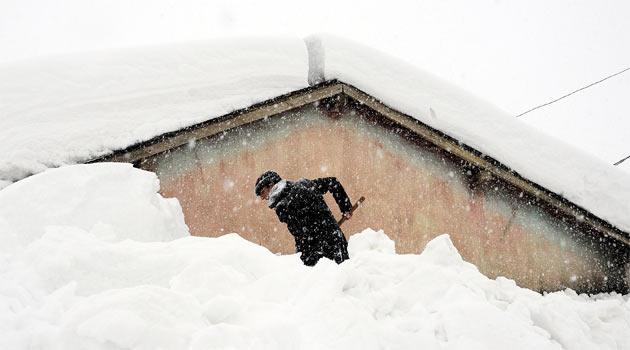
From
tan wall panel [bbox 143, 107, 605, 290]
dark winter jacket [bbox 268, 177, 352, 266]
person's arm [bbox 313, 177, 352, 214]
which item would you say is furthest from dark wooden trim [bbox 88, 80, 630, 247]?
dark winter jacket [bbox 268, 177, 352, 266]

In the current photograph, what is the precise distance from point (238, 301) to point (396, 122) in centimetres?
330

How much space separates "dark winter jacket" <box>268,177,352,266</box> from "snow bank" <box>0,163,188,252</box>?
2.67 ft

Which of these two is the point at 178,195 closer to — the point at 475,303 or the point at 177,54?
the point at 177,54

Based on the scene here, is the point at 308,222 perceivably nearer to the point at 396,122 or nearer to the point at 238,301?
the point at 396,122

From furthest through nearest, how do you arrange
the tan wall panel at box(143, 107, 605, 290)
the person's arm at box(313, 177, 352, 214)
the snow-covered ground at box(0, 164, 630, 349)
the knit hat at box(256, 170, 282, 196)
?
the tan wall panel at box(143, 107, 605, 290) → the person's arm at box(313, 177, 352, 214) → the knit hat at box(256, 170, 282, 196) → the snow-covered ground at box(0, 164, 630, 349)

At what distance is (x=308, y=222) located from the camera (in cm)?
351

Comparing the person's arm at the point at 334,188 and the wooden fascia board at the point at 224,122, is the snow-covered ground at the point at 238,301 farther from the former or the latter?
the person's arm at the point at 334,188

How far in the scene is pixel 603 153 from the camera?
48.8 m

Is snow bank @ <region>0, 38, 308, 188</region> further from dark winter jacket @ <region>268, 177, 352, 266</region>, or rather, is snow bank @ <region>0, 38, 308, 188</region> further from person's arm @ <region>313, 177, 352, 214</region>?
dark winter jacket @ <region>268, 177, 352, 266</region>

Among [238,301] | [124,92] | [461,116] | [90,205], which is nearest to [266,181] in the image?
[90,205]

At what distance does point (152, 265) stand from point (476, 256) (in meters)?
3.74

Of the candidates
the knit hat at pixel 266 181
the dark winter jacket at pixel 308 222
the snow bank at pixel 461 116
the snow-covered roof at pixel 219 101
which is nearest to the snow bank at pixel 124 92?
the snow-covered roof at pixel 219 101

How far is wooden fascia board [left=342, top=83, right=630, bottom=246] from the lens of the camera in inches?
177

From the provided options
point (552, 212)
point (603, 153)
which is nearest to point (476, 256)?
point (552, 212)
